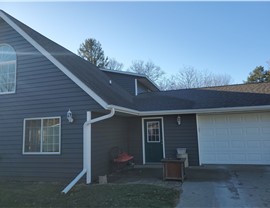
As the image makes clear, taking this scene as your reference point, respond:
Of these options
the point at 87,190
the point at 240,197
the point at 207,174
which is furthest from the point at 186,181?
the point at 87,190

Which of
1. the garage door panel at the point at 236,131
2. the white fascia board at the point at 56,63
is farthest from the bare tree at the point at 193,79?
the white fascia board at the point at 56,63

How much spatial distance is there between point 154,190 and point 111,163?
→ 3197mm

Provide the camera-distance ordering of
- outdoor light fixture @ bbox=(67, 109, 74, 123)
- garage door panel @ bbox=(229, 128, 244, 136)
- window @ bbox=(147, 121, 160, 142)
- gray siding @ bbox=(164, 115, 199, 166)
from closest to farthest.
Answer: outdoor light fixture @ bbox=(67, 109, 74, 123)
garage door panel @ bbox=(229, 128, 244, 136)
gray siding @ bbox=(164, 115, 199, 166)
window @ bbox=(147, 121, 160, 142)

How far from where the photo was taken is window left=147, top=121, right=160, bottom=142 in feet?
34.8

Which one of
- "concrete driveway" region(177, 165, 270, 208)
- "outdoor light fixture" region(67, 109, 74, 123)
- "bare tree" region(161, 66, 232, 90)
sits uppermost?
"bare tree" region(161, 66, 232, 90)

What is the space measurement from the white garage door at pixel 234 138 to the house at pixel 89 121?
0.04m

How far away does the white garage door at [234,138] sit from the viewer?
948cm

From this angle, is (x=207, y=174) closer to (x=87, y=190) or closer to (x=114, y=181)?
(x=114, y=181)

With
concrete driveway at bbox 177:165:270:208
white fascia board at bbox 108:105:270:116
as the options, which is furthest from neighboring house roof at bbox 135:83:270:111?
concrete driveway at bbox 177:165:270:208

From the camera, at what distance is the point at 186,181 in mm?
6953

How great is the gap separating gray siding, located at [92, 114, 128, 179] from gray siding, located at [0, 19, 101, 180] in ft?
1.85

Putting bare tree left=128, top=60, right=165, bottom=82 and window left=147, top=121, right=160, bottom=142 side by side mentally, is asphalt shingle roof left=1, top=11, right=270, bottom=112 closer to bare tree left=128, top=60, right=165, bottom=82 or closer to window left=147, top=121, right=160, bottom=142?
window left=147, top=121, right=160, bottom=142

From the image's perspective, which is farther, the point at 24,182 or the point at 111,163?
the point at 111,163

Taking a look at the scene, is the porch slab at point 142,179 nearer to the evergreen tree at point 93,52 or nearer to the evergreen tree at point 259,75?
the evergreen tree at point 259,75
